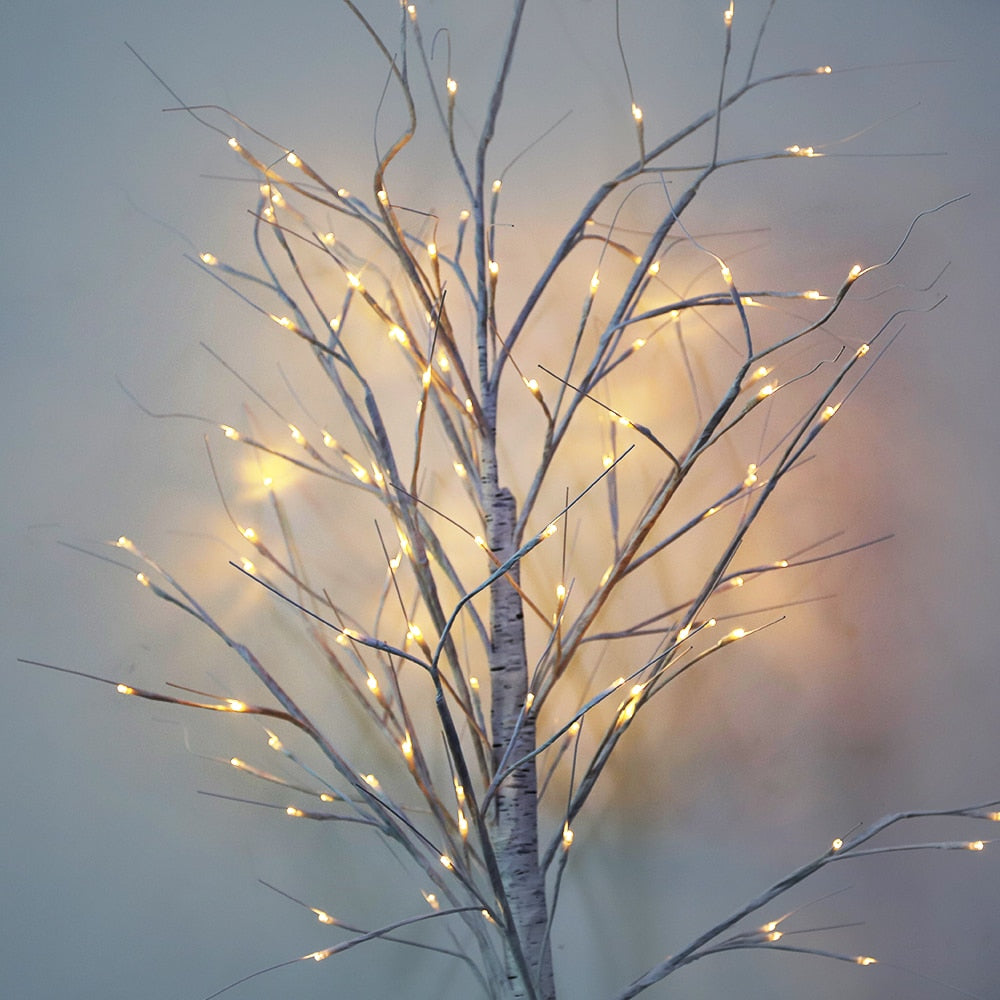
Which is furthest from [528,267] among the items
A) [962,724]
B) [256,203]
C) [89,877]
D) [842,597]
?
[89,877]

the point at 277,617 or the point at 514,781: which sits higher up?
the point at 277,617

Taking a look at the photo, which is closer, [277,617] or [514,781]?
[514,781]

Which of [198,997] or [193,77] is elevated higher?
[193,77]

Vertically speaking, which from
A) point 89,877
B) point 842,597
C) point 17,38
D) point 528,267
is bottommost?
point 89,877

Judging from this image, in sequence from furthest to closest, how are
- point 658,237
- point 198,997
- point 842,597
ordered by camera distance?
point 842,597 → point 198,997 → point 658,237

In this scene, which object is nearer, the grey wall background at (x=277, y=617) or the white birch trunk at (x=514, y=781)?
the white birch trunk at (x=514, y=781)

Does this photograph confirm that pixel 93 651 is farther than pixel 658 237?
Yes

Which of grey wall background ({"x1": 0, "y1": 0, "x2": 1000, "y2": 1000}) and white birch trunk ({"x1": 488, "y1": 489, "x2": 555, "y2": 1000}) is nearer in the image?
white birch trunk ({"x1": 488, "y1": 489, "x2": 555, "y2": 1000})

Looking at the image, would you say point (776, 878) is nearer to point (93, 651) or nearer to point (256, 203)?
point (93, 651)
